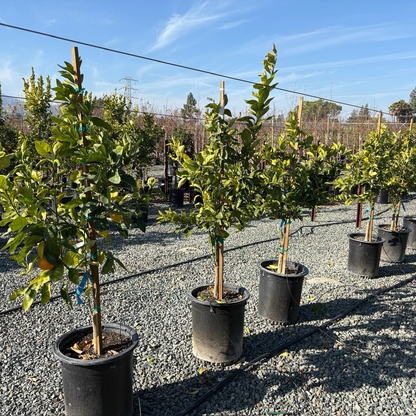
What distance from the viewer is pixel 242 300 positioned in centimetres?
→ 271

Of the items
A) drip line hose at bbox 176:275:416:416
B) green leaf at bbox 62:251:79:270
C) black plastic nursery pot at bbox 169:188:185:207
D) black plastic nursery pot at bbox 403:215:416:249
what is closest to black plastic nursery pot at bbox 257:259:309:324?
drip line hose at bbox 176:275:416:416

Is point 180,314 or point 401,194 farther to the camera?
point 401,194

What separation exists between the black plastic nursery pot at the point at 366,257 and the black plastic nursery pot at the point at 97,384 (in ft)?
12.2

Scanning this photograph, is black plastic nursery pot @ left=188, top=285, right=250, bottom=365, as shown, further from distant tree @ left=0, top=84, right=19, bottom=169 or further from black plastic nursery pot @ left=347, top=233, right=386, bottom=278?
distant tree @ left=0, top=84, right=19, bottom=169

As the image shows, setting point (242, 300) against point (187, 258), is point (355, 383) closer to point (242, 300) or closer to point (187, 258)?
point (242, 300)

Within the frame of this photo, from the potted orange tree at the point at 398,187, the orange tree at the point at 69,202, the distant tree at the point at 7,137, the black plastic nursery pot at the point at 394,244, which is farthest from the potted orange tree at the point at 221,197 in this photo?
the distant tree at the point at 7,137

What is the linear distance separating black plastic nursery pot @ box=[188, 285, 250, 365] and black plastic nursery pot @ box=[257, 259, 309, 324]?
0.75m

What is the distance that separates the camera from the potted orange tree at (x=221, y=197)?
2473 millimetres

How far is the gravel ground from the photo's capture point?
92.0 inches

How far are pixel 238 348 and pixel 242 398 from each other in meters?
0.45

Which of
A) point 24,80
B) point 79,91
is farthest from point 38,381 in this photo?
point 24,80

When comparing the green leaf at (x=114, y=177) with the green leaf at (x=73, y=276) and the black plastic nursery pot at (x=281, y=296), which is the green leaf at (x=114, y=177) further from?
the black plastic nursery pot at (x=281, y=296)

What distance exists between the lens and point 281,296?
11.2 feet

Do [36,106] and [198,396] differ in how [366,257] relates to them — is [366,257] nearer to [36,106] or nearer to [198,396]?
[198,396]
